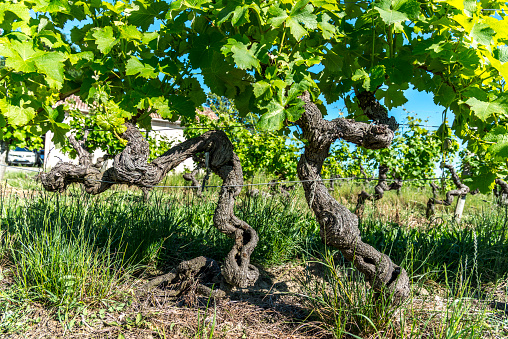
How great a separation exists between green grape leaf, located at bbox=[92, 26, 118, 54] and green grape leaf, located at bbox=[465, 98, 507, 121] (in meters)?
2.11

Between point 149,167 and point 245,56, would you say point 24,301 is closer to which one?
point 149,167

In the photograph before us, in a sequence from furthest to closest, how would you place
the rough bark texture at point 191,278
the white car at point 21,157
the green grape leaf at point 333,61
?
the white car at point 21,157, the rough bark texture at point 191,278, the green grape leaf at point 333,61

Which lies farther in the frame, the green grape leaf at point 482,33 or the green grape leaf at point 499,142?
the green grape leaf at point 499,142

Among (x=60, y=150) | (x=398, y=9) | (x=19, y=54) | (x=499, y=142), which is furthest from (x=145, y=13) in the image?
(x=60, y=150)

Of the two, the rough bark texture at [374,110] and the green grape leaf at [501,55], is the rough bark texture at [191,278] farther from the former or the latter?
the green grape leaf at [501,55]

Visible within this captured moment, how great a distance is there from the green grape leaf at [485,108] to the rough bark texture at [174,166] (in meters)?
1.57

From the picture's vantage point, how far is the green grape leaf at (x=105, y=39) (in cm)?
204

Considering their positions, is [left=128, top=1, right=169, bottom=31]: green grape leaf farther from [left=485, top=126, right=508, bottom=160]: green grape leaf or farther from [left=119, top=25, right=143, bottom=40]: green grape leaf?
[left=485, top=126, right=508, bottom=160]: green grape leaf

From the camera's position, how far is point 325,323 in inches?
92.2

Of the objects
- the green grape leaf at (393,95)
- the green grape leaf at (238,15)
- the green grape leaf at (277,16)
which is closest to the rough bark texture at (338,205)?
the green grape leaf at (393,95)

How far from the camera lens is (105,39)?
6.77 feet

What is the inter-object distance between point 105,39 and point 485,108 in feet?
7.31

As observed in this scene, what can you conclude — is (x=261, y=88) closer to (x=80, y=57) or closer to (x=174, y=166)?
(x=174, y=166)

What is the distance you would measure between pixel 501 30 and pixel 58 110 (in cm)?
287
